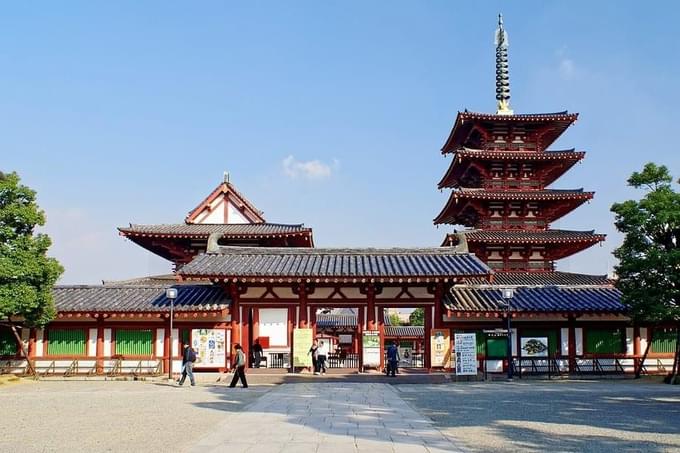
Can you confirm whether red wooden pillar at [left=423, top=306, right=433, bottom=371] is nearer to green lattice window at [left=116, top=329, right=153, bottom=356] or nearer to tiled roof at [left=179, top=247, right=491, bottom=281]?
tiled roof at [left=179, top=247, right=491, bottom=281]

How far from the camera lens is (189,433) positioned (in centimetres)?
1188

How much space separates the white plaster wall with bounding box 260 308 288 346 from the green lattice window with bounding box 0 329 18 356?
10777 millimetres

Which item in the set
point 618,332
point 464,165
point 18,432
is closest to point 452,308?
point 618,332

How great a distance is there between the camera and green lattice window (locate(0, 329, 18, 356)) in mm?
25172

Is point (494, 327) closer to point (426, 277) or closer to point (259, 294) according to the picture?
point (426, 277)

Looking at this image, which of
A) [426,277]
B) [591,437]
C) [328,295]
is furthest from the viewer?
[328,295]

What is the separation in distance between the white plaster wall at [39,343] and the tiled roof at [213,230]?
24.4 feet

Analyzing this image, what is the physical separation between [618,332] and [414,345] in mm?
34945

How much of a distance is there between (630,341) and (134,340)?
22088 millimetres

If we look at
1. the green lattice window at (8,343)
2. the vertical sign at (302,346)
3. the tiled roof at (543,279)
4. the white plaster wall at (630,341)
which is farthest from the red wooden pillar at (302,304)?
the white plaster wall at (630,341)

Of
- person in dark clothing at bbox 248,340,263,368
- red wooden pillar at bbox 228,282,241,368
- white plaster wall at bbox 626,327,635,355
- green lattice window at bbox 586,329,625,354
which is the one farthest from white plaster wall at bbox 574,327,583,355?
red wooden pillar at bbox 228,282,241,368

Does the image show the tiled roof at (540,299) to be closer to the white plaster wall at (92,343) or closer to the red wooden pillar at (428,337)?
the red wooden pillar at (428,337)

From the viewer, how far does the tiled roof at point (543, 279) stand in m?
28.1

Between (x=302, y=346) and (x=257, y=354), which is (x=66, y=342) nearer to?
(x=257, y=354)
